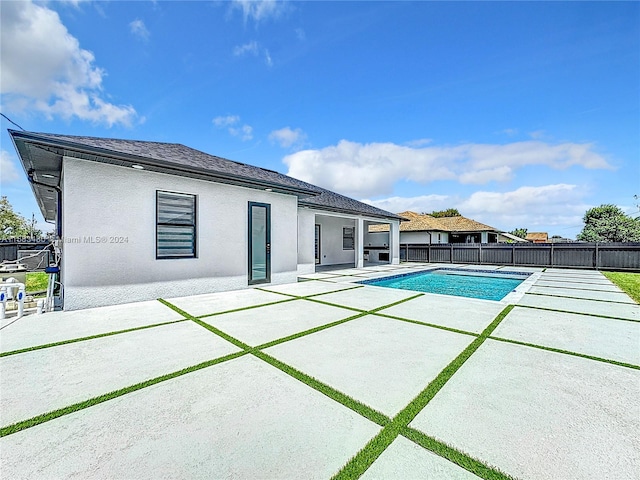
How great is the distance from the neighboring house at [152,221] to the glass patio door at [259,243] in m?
0.03

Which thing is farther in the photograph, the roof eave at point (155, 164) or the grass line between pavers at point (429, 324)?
the roof eave at point (155, 164)

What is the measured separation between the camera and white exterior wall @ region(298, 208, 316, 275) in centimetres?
1232

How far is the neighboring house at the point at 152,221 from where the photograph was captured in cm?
580

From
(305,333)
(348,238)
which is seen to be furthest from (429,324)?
(348,238)

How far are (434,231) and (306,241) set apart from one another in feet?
52.6

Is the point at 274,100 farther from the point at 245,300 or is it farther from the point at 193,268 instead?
the point at 245,300

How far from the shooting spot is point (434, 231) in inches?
966

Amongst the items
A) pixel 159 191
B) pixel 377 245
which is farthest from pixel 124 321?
pixel 377 245

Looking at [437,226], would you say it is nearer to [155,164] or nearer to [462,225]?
[462,225]

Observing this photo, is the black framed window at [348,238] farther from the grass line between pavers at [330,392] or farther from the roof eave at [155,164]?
the grass line between pavers at [330,392]

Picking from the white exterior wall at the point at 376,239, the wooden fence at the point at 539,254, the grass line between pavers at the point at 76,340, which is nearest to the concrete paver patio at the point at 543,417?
the grass line between pavers at the point at 76,340

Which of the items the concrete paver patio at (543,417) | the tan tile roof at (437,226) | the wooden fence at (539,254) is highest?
the tan tile roof at (437,226)

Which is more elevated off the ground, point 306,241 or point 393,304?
point 306,241

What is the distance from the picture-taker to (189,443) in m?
1.99
